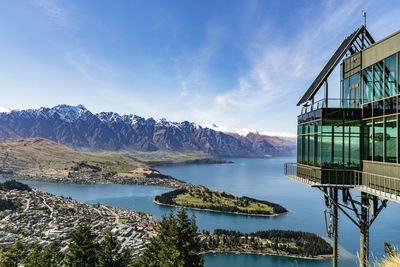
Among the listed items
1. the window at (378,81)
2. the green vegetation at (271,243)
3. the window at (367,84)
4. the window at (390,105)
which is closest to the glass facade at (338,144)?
the window at (367,84)

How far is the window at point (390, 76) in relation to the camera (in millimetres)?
17406

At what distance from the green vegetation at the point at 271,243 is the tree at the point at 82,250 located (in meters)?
72.0

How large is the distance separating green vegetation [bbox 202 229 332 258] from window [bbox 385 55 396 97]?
95.3 metres

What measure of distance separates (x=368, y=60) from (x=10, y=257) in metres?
43.8

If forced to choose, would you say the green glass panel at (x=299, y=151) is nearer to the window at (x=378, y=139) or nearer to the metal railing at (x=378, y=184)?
the metal railing at (x=378, y=184)

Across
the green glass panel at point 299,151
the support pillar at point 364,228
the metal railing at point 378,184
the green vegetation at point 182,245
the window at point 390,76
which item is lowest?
the green vegetation at point 182,245

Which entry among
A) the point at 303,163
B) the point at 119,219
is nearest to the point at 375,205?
the point at 303,163

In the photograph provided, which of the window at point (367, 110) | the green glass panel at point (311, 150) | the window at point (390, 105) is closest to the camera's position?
the window at point (390, 105)

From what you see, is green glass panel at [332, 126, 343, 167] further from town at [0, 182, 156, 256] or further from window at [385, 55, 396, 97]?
town at [0, 182, 156, 256]

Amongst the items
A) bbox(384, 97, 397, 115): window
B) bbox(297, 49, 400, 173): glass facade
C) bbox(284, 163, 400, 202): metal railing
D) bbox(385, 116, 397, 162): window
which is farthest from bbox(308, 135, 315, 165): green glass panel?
bbox(384, 97, 397, 115): window

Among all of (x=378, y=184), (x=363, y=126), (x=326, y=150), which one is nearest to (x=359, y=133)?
(x=363, y=126)

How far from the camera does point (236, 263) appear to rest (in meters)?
99.4

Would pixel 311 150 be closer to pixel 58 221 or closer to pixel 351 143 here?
pixel 351 143

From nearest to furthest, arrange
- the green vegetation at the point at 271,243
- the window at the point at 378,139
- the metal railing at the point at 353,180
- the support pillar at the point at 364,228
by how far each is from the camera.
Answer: the metal railing at the point at 353,180, the window at the point at 378,139, the support pillar at the point at 364,228, the green vegetation at the point at 271,243
